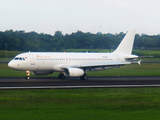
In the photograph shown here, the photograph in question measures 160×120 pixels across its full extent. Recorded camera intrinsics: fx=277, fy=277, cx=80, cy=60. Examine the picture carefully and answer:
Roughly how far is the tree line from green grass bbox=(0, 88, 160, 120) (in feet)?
149

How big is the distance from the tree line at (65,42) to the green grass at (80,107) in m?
45.5

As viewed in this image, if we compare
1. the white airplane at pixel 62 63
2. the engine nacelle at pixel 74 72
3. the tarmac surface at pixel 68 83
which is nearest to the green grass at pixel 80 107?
the tarmac surface at pixel 68 83

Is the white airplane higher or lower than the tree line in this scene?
lower

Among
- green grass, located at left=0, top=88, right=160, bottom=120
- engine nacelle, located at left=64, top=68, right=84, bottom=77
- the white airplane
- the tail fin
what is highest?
the tail fin

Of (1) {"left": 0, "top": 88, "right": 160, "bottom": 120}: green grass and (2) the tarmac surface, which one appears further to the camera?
(2) the tarmac surface

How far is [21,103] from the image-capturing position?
17188mm

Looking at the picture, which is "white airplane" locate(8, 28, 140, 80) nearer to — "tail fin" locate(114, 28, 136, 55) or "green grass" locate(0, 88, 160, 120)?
"tail fin" locate(114, 28, 136, 55)

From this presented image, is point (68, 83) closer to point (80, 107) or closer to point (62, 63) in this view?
point (62, 63)

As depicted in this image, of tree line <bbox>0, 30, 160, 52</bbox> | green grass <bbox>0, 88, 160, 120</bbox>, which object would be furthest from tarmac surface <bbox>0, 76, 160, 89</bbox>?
tree line <bbox>0, 30, 160, 52</bbox>

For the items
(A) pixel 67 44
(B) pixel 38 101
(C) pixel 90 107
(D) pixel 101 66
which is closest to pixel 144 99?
(C) pixel 90 107

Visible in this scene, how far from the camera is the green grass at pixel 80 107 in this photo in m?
13.4

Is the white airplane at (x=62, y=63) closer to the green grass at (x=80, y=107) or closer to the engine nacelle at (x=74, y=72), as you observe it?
the engine nacelle at (x=74, y=72)

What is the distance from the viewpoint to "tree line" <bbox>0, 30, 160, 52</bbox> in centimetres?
6675

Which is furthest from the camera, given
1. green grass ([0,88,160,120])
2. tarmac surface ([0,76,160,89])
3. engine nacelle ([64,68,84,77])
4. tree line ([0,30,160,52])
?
tree line ([0,30,160,52])
